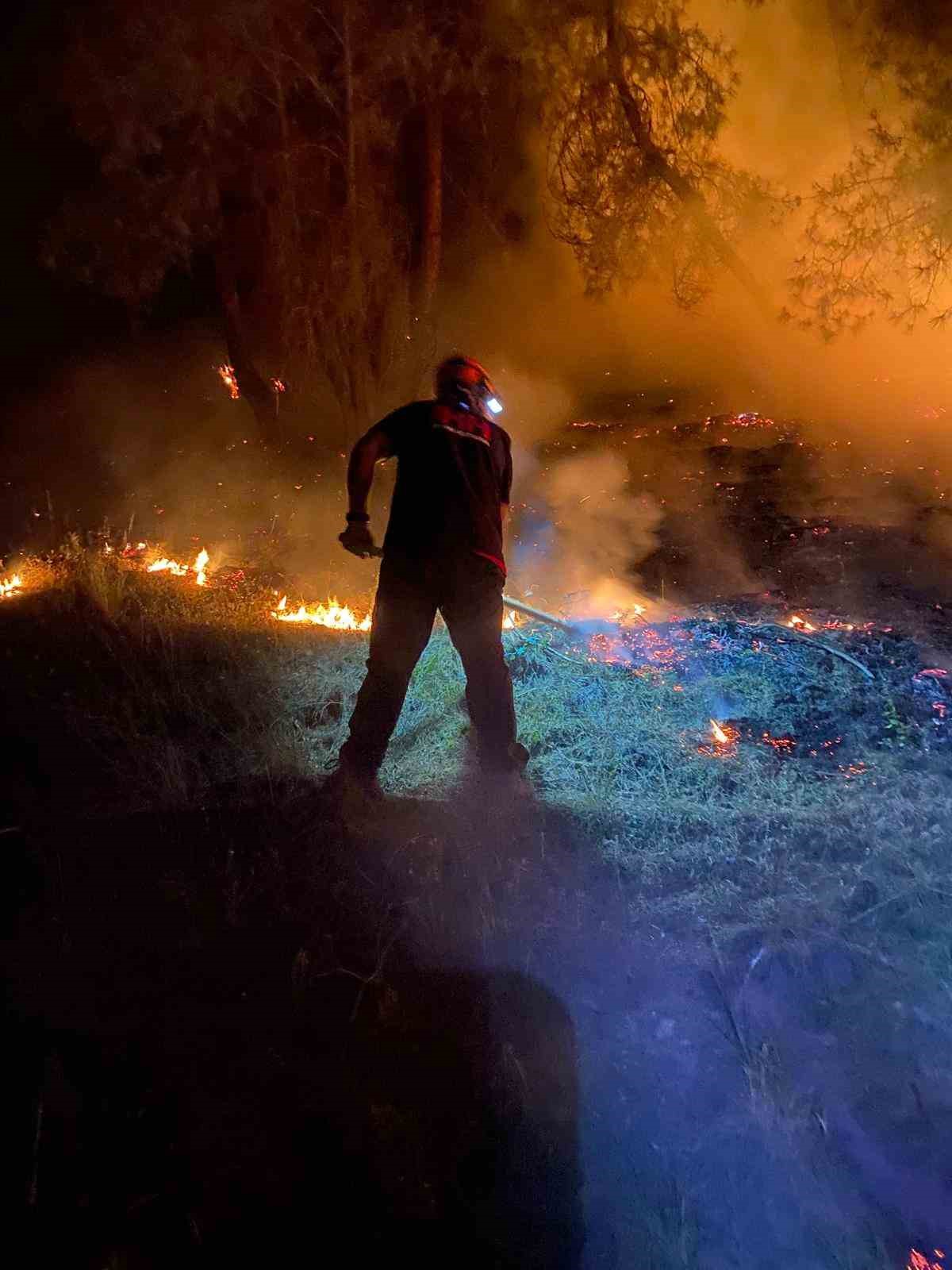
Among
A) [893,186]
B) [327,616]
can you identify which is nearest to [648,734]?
[327,616]

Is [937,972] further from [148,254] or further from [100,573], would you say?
[148,254]

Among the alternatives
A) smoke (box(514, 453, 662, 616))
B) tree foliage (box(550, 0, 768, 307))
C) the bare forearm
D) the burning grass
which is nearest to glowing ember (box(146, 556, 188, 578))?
the burning grass

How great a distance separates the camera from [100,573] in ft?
22.4

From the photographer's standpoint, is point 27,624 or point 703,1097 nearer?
point 703,1097

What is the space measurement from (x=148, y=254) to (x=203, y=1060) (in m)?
8.46

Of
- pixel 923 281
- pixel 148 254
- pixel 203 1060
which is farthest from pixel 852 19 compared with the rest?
pixel 203 1060

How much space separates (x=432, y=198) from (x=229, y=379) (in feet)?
15.1

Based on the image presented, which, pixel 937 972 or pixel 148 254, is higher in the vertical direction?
pixel 148 254

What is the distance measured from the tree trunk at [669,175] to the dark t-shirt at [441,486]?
6752mm

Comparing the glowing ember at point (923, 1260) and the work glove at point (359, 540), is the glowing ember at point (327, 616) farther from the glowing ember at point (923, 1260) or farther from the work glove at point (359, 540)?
the glowing ember at point (923, 1260)

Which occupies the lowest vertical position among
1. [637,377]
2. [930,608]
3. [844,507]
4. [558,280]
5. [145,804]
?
[145,804]

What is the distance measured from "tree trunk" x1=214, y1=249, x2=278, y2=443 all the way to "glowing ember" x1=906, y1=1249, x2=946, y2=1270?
35.0 ft

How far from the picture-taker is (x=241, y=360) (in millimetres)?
10477

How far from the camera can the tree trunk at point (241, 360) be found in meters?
9.83
